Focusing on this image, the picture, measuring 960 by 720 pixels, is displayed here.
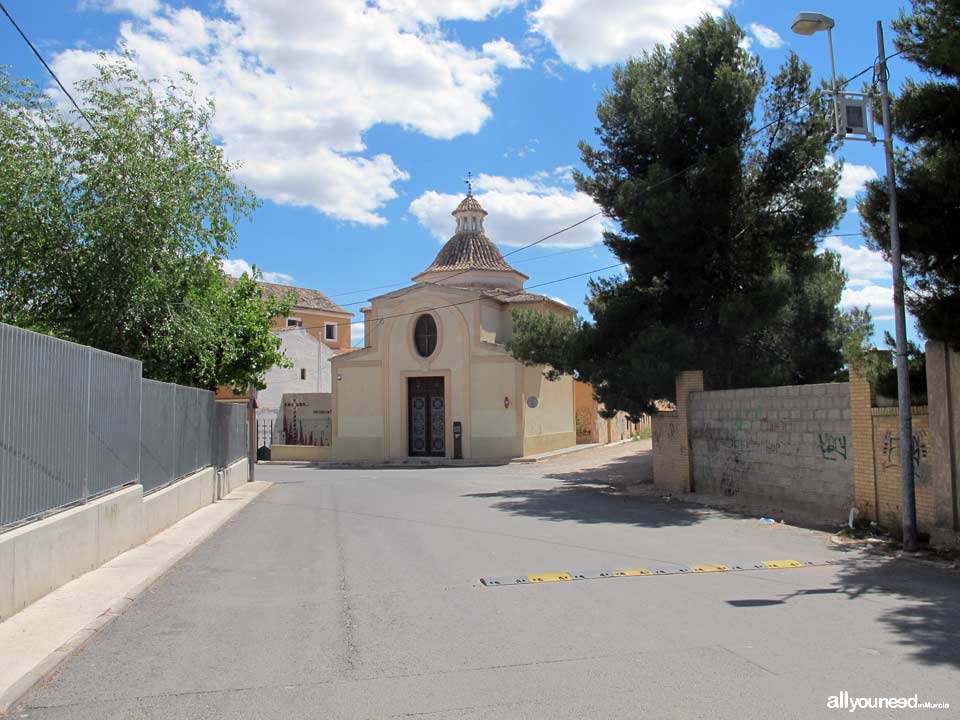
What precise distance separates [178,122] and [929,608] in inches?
569

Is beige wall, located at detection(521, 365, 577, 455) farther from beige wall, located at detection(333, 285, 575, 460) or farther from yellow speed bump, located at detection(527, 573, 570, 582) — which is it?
yellow speed bump, located at detection(527, 573, 570, 582)

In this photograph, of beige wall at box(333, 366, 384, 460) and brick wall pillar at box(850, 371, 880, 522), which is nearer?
brick wall pillar at box(850, 371, 880, 522)

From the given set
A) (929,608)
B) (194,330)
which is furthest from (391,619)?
(194,330)

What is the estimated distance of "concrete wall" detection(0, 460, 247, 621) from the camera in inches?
280

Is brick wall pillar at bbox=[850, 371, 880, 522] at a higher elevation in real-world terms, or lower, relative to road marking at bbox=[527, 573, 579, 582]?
higher

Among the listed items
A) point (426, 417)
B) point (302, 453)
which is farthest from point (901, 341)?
point (302, 453)

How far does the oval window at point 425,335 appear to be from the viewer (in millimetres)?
36125

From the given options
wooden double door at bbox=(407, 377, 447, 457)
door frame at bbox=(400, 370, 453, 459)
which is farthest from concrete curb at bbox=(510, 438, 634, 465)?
wooden double door at bbox=(407, 377, 447, 457)

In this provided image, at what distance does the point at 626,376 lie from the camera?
19.8m

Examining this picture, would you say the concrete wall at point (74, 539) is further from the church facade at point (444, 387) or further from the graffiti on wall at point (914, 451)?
the church facade at point (444, 387)

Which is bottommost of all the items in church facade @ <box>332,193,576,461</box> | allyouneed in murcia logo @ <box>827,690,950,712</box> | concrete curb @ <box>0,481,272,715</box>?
allyouneed in murcia logo @ <box>827,690,950,712</box>

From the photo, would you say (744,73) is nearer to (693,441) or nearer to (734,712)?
(693,441)

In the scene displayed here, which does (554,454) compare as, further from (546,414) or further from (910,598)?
(910,598)

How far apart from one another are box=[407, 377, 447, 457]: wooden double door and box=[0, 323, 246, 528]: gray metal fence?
2128cm
